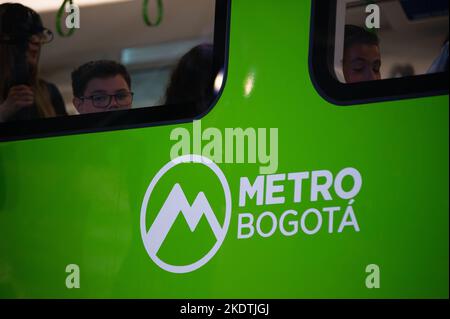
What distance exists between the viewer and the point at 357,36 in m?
2.45

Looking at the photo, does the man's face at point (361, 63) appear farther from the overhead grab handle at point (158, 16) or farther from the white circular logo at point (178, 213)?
the overhead grab handle at point (158, 16)

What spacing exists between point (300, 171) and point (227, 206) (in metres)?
0.29

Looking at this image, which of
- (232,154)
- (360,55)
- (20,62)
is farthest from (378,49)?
(20,62)

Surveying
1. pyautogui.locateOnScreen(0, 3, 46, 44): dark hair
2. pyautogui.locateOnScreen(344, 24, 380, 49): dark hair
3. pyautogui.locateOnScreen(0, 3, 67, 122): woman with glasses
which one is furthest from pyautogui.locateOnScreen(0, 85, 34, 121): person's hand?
pyautogui.locateOnScreen(344, 24, 380, 49): dark hair

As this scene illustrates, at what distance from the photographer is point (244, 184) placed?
2.39m

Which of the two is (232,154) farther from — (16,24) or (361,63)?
(16,24)

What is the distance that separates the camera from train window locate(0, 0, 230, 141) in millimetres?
2516

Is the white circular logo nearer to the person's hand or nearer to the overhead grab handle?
the overhead grab handle

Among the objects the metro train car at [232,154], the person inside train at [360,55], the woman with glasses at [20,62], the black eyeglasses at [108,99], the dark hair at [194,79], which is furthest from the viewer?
the woman with glasses at [20,62]

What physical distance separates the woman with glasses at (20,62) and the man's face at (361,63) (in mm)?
1204

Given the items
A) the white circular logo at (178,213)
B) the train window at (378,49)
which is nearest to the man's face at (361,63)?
the train window at (378,49)

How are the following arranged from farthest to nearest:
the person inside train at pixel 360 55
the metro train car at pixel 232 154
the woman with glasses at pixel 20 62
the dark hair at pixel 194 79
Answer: the woman with glasses at pixel 20 62 → the dark hair at pixel 194 79 → the person inside train at pixel 360 55 → the metro train car at pixel 232 154

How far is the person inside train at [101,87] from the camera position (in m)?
2.63

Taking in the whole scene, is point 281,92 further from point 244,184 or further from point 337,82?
point 244,184
